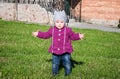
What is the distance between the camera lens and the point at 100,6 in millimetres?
→ 29125

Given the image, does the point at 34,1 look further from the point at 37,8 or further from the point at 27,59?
the point at 27,59

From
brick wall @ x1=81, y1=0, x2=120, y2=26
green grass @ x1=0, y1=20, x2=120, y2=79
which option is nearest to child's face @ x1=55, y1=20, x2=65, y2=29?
green grass @ x1=0, y1=20, x2=120, y2=79

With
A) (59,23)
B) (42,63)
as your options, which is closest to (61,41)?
(59,23)

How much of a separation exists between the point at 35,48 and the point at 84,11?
1853 centimetres

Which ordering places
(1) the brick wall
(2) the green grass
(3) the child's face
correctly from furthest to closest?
(1) the brick wall → (3) the child's face → (2) the green grass

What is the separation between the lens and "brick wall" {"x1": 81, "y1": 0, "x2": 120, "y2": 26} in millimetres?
29000

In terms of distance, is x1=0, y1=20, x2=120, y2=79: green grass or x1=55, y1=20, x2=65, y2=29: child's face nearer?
x1=0, y1=20, x2=120, y2=79: green grass


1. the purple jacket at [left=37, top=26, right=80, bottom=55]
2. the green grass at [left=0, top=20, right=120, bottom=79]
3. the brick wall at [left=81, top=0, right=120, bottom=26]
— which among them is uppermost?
the purple jacket at [left=37, top=26, right=80, bottom=55]

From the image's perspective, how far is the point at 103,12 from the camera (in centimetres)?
2914

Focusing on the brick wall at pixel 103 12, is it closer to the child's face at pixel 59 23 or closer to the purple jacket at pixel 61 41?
the purple jacket at pixel 61 41

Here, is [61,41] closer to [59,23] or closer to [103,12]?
[59,23]

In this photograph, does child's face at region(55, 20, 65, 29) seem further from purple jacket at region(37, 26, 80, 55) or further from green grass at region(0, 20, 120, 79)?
green grass at region(0, 20, 120, 79)

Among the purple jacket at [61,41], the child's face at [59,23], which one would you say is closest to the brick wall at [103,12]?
the purple jacket at [61,41]

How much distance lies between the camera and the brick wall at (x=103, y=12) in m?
29.0
